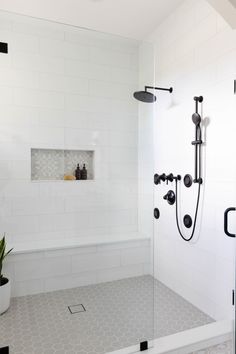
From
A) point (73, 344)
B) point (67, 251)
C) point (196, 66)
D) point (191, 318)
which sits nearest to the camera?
point (73, 344)

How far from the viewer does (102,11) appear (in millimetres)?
2625

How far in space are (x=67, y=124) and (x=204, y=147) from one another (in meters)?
1.38

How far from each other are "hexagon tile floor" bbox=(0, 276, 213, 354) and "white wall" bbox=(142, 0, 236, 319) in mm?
233

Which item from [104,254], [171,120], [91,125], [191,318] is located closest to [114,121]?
[91,125]

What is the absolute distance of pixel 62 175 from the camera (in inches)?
107

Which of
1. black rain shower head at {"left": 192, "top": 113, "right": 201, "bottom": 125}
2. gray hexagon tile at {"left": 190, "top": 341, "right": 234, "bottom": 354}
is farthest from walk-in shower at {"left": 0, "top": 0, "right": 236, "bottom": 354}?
gray hexagon tile at {"left": 190, "top": 341, "right": 234, "bottom": 354}

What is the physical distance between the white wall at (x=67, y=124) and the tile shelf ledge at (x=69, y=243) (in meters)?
0.06

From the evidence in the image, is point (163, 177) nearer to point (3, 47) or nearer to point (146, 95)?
point (146, 95)

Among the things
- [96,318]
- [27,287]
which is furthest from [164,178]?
[27,287]

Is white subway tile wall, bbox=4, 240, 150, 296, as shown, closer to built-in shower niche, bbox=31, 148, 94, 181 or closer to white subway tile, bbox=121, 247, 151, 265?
white subway tile, bbox=121, 247, 151, 265

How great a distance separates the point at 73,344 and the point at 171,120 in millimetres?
2047

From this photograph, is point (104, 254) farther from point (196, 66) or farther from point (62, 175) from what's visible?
point (196, 66)

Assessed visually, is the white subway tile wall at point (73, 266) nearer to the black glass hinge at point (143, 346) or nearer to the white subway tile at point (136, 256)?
the white subway tile at point (136, 256)

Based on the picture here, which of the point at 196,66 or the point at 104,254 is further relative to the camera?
the point at 104,254
